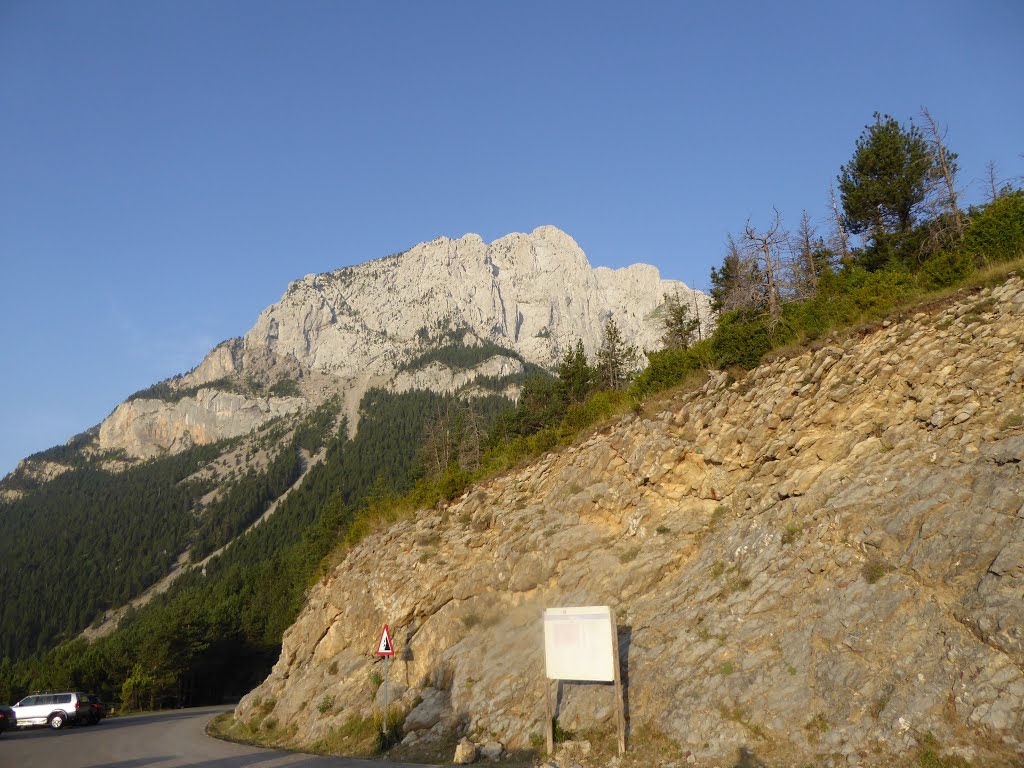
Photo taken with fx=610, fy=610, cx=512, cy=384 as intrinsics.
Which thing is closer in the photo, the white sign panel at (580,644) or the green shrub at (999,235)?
the white sign panel at (580,644)

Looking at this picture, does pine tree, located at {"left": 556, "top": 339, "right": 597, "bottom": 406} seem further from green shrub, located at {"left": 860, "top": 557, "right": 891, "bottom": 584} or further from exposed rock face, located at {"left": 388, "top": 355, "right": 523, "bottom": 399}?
exposed rock face, located at {"left": 388, "top": 355, "right": 523, "bottom": 399}

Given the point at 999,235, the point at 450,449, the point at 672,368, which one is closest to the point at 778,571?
the point at 672,368

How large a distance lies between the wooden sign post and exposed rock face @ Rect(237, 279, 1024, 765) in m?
1.17

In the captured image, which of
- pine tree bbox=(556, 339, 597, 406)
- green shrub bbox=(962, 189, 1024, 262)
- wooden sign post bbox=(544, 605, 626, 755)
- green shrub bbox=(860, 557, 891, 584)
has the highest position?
pine tree bbox=(556, 339, 597, 406)

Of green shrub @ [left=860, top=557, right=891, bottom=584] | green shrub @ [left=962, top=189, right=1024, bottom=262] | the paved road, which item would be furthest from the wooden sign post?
green shrub @ [left=962, top=189, right=1024, bottom=262]

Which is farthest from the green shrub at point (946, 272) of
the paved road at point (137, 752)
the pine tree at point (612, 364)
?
the pine tree at point (612, 364)

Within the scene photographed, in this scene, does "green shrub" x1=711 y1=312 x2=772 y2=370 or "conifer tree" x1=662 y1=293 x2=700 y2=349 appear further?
"conifer tree" x1=662 y1=293 x2=700 y2=349

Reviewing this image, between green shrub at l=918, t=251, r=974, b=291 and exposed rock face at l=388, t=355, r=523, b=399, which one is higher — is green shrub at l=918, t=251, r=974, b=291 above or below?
below

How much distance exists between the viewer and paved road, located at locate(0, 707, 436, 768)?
15578mm

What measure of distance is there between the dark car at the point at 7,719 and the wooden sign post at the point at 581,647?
87.6ft

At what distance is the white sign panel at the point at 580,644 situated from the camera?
457 inches

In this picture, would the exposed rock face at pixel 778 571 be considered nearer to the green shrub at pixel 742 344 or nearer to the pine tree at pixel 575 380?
the green shrub at pixel 742 344

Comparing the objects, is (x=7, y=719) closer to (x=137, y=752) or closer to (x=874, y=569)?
(x=137, y=752)

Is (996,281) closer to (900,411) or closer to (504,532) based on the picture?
(900,411)
